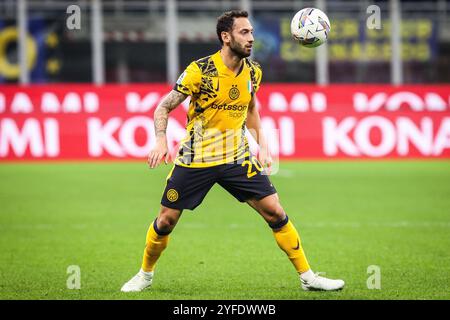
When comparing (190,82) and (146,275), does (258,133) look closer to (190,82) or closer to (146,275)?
(190,82)

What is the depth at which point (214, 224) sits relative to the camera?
1136cm

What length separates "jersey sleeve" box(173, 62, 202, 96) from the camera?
6.74 meters

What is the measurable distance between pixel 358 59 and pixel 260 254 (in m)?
15.6

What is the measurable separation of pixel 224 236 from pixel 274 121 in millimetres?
9360

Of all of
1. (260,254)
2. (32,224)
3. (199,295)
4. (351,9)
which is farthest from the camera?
(351,9)

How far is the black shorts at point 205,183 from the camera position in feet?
22.3

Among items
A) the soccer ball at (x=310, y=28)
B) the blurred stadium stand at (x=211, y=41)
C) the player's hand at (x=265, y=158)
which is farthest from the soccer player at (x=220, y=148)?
the blurred stadium stand at (x=211, y=41)

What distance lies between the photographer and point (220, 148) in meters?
6.90

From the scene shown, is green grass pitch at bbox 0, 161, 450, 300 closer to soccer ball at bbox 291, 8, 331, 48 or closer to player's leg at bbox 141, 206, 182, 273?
player's leg at bbox 141, 206, 182, 273

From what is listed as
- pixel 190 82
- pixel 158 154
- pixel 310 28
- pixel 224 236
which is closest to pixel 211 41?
pixel 224 236

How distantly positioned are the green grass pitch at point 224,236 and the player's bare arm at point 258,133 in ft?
3.57

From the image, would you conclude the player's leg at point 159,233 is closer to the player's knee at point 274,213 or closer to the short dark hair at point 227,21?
the player's knee at point 274,213
